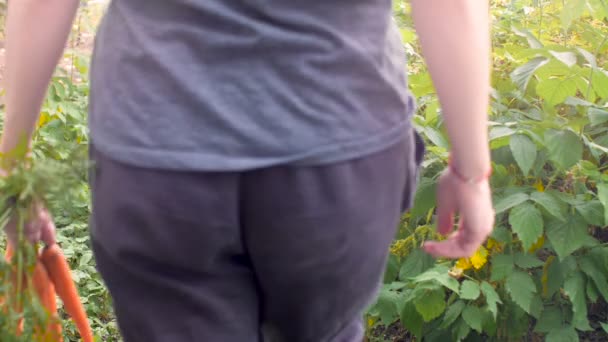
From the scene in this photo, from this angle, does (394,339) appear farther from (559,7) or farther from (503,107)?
(559,7)

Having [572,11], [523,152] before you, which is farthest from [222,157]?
[572,11]

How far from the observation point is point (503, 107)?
224cm

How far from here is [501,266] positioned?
84.0 inches

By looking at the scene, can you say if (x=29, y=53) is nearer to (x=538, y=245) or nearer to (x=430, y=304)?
(x=430, y=304)

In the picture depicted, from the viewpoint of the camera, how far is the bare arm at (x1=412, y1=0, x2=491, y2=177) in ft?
3.55

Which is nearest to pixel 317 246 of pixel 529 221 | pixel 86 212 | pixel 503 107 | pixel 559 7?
pixel 529 221

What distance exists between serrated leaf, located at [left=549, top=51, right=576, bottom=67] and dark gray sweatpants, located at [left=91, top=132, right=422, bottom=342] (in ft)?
2.87

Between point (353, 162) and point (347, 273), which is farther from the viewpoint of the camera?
point (347, 273)

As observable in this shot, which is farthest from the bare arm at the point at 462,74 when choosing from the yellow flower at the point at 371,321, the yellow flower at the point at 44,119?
the yellow flower at the point at 44,119

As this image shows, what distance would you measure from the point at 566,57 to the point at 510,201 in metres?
0.37

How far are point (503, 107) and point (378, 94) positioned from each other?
1.24 m

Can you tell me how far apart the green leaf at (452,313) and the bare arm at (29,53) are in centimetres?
128

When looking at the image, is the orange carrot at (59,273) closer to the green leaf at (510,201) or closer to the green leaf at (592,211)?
the green leaf at (510,201)

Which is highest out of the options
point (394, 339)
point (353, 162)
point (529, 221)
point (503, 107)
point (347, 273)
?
point (353, 162)
